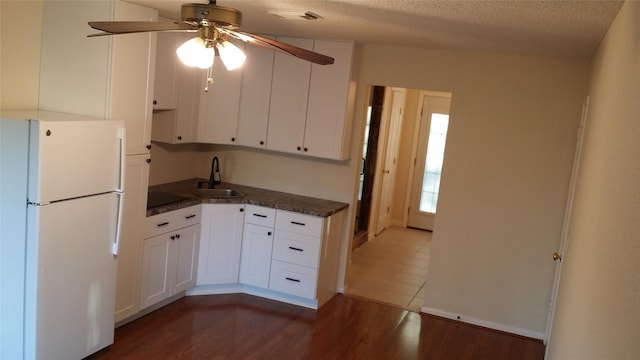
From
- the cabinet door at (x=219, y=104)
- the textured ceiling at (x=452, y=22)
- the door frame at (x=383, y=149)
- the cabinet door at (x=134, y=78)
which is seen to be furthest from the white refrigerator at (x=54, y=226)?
the door frame at (x=383, y=149)

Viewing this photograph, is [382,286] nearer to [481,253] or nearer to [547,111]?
[481,253]

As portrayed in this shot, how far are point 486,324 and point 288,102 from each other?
2.61 meters

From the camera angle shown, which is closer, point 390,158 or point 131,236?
point 131,236

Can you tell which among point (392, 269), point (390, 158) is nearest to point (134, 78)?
point (392, 269)

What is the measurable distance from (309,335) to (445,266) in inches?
54.5

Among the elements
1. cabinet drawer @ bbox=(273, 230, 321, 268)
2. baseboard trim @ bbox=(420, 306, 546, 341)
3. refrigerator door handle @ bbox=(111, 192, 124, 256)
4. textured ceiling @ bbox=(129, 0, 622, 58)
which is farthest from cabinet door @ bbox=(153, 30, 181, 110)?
baseboard trim @ bbox=(420, 306, 546, 341)

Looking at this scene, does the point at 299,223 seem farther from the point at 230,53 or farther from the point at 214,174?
the point at 230,53

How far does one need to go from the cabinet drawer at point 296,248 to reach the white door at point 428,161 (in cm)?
384

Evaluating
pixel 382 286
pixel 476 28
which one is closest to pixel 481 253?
pixel 382 286

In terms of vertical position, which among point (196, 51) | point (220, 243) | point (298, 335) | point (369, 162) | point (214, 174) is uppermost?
point (196, 51)

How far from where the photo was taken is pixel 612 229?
5.46 feet

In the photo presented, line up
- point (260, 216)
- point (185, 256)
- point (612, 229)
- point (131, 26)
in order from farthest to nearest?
point (260, 216), point (185, 256), point (131, 26), point (612, 229)

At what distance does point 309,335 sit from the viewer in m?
4.36

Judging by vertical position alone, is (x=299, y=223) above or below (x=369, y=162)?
Result: below
